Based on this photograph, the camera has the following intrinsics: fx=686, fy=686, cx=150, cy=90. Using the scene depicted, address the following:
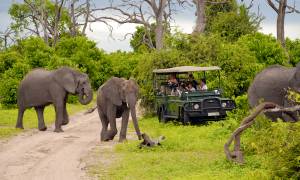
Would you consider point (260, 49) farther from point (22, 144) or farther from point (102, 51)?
point (102, 51)

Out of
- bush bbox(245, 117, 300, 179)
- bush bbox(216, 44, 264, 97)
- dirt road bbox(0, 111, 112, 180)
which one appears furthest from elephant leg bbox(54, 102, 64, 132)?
bush bbox(245, 117, 300, 179)

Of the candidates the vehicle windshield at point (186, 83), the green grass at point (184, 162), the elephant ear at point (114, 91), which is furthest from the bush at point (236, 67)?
the elephant ear at point (114, 91)

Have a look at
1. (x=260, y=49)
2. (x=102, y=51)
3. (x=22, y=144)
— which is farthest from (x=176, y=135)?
(x=102, y=51)

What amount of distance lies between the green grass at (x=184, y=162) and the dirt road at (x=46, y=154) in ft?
2.17

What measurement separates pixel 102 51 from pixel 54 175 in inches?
1483

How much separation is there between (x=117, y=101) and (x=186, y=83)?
5.68 metres

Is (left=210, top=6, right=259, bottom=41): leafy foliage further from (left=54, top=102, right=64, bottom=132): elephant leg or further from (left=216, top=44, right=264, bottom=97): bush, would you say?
(left=54, top=102, right=64, bottom=132): elephant leg

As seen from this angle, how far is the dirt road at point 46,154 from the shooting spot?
496 inches

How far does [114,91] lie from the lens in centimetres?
1886

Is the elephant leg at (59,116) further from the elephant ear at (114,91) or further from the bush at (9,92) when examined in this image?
the bush at (9,92)

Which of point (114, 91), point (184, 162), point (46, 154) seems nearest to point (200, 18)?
point (114, 91)

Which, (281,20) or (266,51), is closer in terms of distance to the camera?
(266,51)

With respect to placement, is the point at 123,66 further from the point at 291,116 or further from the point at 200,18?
the point at 291,116

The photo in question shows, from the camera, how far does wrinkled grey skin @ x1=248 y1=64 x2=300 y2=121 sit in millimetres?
15961
